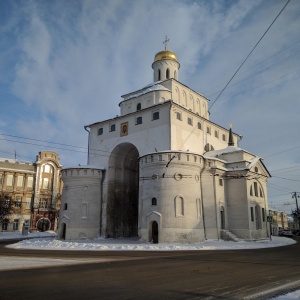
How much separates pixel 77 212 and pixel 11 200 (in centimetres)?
2033

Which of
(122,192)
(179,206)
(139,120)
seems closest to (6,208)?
(122,192)

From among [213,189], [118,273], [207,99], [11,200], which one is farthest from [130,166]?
[118,273]

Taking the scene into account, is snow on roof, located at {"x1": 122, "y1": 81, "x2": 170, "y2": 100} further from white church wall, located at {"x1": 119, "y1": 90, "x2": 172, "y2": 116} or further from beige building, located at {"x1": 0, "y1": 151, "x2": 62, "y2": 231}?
beige building, located at {"x1": 0, "y1": 151, "x2": 62, "y2": 231}

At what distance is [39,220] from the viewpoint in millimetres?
51656

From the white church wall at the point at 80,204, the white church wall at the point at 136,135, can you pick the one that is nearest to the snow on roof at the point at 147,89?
the white church wall at the point at 136,135

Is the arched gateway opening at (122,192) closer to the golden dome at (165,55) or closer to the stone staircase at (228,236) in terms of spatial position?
the stone staircase at (228,236)

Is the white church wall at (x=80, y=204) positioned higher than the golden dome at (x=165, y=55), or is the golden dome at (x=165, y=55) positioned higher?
the golden dome at (x=165, y=55)

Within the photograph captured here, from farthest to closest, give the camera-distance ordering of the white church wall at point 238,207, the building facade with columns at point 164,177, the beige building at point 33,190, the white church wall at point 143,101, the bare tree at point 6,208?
1. the beige building at point 33,190
2. the bare tree at point 6,208
3. the white church wall at point 143,101
4. the white church wall at point 238,207
5. the building facade with columns at point 164,177

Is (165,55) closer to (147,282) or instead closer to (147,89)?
(147,89)

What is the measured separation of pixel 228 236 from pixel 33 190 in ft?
119

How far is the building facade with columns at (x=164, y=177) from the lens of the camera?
27.6 metres

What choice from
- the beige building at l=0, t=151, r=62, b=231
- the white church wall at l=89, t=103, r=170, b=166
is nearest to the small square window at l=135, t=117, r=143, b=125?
the white church wall at l=89, t=103, r=170, b=166

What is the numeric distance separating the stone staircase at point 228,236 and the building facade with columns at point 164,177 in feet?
0.32

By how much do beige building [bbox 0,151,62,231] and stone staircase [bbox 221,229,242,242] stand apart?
33.8 metres
